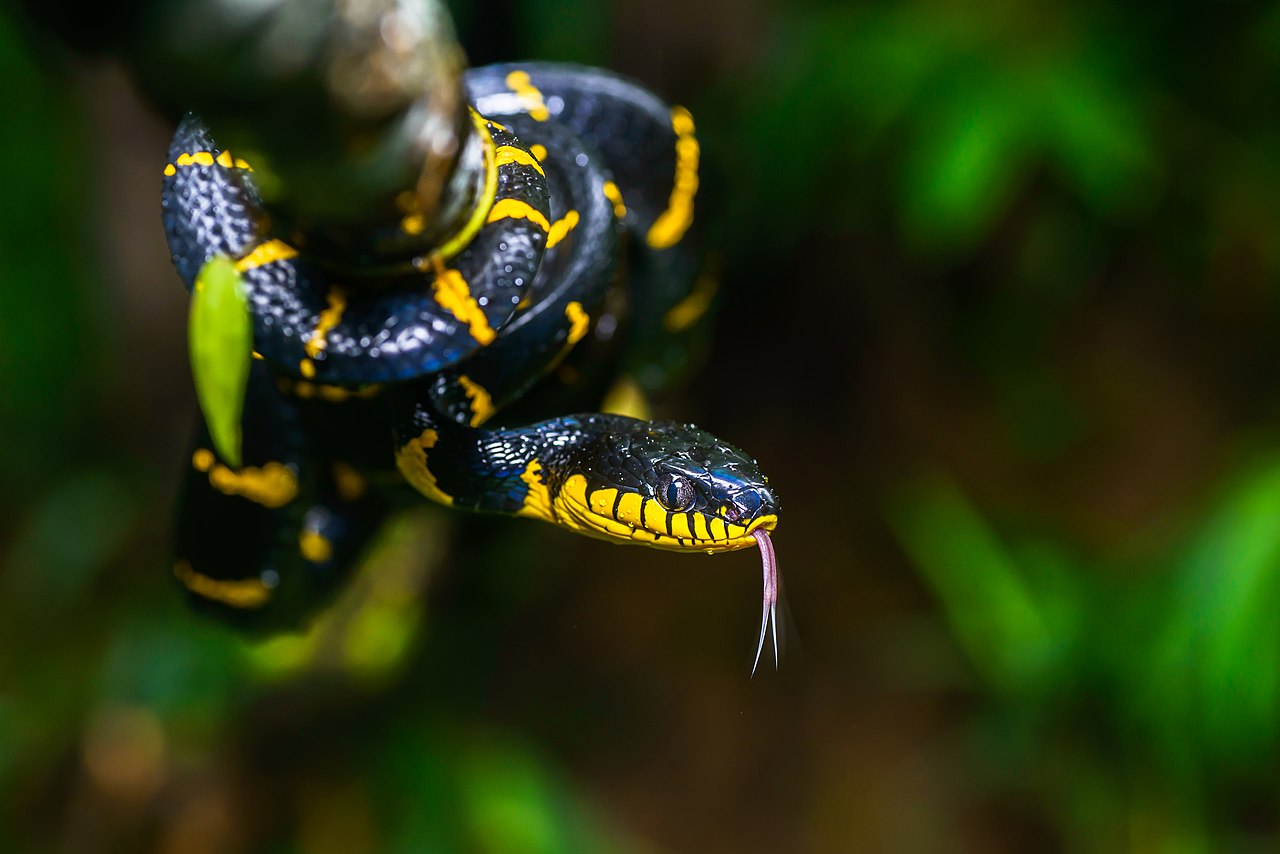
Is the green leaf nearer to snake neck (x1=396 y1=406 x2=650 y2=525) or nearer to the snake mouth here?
snake neck (x1=396 y1=406 x2=650 y2=525)

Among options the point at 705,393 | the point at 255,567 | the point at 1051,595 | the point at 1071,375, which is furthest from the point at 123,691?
the point at 1071,375

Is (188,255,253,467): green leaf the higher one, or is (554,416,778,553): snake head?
(188,255,253,467): green leaf

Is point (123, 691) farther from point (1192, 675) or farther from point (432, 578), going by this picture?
point (1192, 675)

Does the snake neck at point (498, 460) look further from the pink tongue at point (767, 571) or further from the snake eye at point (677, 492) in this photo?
the pink tongue at point (767, 571)

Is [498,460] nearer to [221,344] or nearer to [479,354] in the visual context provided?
[479,354]

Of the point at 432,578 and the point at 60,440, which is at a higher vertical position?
the point at 432,578

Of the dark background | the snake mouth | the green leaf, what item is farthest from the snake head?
the dark background

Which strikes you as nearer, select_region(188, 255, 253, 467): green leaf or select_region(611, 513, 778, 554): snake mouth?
select_region(188, 255, 253, 467): green leaf
